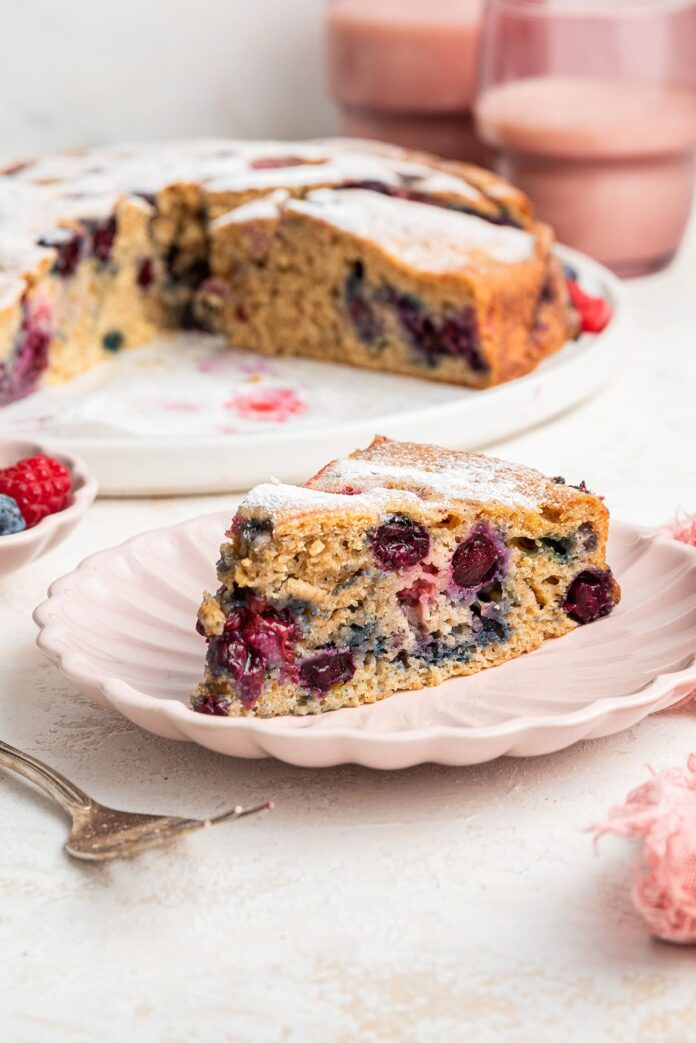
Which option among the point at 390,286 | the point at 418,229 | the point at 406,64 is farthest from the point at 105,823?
the point at 406,64

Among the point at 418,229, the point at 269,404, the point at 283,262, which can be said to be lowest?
the point at 269,404

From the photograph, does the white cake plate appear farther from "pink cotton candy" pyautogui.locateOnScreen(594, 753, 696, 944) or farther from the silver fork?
"pink cotton candy" pyautogui.locateOnScreen(594, 753, 696, 944)

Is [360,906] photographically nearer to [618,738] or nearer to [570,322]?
[618,738]

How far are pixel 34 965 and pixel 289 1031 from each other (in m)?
0.27

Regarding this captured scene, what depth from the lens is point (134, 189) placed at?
3607 millimetres

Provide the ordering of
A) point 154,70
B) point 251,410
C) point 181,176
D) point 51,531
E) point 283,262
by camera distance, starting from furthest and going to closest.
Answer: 1. point 154,70
2. point 181,176
3. point 283,262
4. point 251,410
5. point 51,531

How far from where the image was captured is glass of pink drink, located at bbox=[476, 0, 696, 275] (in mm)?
3736

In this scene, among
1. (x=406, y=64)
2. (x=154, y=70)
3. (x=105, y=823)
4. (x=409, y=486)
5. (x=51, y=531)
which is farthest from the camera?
(x=154, y=70)

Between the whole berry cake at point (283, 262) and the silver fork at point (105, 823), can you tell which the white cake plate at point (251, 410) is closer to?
the whole berry cake at point (283, 262)

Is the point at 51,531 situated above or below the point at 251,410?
above

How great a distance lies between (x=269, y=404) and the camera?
120 inches

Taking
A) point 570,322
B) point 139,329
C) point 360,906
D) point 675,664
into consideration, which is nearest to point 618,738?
point 675,664

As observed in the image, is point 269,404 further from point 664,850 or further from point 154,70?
point 154,70

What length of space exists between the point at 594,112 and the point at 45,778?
2.61 meters
